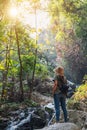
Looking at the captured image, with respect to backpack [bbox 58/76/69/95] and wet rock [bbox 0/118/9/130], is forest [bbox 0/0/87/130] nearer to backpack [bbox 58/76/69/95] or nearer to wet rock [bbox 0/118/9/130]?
wet rock [bbox 0/118/9/130]

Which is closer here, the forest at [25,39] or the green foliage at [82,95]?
the green foliage at [82,95]

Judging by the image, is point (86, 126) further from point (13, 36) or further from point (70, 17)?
point (70, 17)

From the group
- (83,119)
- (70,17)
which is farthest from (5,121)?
(70,17)

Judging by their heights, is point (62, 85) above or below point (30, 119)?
above

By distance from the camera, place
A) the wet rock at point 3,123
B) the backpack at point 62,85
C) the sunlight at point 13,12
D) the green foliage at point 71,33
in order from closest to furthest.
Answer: the backpack at point 62,85
the wet rock at point 3,123
the sunlight at point 13,12
the green foliage at point 71,33

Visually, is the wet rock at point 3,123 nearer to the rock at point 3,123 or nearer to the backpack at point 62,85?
the rock at point 3,123

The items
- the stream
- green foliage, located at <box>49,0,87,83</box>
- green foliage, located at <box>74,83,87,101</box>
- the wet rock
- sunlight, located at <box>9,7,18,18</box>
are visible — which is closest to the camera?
the stream

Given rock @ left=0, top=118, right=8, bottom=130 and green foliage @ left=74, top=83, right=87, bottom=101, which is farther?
green foliage @ left=74, top=83, right=87, bottom=101

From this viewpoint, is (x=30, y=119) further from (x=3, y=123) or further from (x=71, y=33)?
(x=71, y=33)

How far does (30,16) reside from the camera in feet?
55.7

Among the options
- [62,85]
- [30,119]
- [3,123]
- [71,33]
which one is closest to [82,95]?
[30,119]

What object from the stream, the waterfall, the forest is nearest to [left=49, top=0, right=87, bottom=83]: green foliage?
the forest

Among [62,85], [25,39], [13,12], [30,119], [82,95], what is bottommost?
[30,119]

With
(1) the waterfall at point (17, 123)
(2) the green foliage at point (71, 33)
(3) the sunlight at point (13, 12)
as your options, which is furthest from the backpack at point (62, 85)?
(2) the green foliage at point (71, 33)
